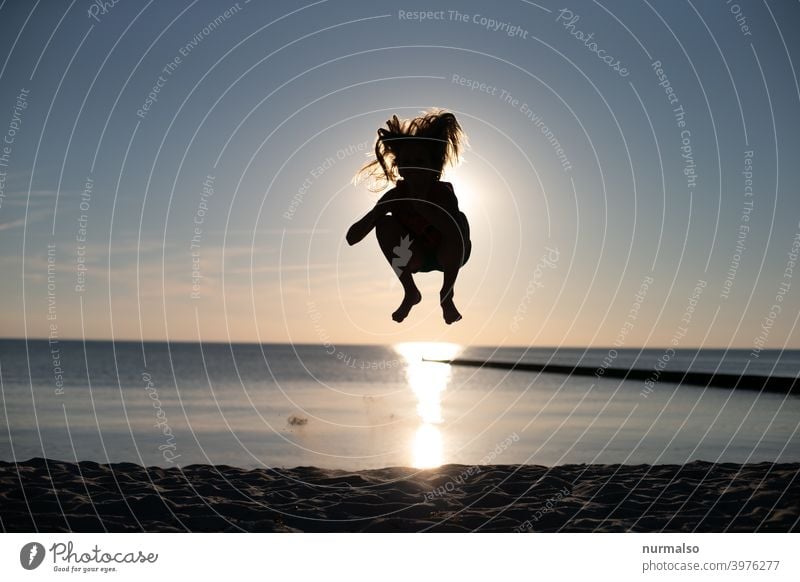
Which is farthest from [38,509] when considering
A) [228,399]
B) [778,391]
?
[778,391]

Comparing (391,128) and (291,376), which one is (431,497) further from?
(291,376)

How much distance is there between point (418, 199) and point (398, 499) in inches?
332

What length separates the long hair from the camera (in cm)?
711

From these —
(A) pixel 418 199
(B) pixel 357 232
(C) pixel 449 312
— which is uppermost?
(A) pixel 418 199

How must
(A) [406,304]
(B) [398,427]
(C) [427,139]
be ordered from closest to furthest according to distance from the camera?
(C) [427,139] → (A) [406,304] → (B) [398,427]

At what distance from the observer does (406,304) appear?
8391mm

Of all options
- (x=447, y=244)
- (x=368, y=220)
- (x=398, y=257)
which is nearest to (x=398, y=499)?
(x=398, y=257)

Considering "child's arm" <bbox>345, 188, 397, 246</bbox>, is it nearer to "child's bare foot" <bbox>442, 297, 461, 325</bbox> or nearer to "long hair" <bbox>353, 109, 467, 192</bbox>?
"long hair" <bbox>353, 109, 467, 192</bbox>

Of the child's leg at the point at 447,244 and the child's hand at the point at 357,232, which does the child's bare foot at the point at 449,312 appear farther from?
the child's hand at the point at 357,232

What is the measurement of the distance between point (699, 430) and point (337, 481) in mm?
16537
